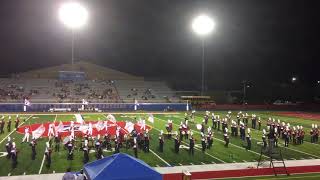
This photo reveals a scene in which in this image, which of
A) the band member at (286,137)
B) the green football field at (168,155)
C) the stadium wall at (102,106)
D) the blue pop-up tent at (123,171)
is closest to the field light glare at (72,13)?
the stadium wall at (102,106)

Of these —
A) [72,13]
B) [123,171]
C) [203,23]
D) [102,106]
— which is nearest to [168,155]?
[123,171]

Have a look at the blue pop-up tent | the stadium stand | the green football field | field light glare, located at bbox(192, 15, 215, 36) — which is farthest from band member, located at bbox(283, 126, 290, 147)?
the stadium stand

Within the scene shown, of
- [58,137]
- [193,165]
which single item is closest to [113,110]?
[58,137]

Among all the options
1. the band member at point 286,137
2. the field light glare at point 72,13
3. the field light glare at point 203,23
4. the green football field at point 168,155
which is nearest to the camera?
the green football field at point 168,155

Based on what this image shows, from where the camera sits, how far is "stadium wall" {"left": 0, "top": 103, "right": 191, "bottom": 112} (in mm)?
40094

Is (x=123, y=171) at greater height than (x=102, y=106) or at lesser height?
lesser

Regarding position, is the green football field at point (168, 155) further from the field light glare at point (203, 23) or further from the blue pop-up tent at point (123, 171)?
the field light glare at point (203, 23)

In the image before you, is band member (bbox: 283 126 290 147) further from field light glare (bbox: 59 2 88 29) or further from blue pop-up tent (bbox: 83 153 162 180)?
field light glare (bbox: 59 2 88 29)

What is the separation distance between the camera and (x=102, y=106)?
144ft

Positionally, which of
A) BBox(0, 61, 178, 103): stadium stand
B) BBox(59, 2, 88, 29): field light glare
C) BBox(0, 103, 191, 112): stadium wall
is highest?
BBox(59, 2, 88, 29): field light glare

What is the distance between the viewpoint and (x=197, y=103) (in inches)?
2095

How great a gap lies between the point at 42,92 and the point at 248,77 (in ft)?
106

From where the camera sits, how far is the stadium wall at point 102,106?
132 feet

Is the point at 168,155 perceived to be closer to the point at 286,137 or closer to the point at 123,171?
the point at 286,137
